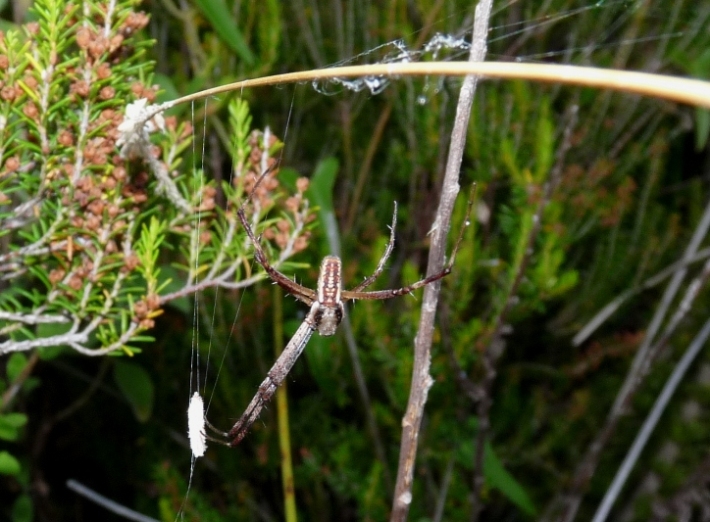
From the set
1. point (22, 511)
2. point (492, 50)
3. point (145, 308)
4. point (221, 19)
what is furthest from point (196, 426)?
point (492, 50)

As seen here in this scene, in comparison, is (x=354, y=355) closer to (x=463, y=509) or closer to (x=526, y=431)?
(x=463, y=509)

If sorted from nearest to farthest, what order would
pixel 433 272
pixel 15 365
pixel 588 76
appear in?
pixel 588 76, pixel 433 272, pixel 15 365

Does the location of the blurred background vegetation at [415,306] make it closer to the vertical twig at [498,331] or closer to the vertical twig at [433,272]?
the vertical twig at [498,331]

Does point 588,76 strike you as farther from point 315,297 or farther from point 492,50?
point 492,50

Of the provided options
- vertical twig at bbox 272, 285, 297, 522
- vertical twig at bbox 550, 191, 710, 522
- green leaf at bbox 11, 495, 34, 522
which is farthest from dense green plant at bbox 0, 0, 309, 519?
vertical twig at bbox 550, 191, 710, 522

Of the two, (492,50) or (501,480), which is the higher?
(492,50)

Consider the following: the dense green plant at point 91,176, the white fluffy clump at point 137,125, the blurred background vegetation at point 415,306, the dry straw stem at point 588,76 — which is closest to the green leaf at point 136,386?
the blurred background vegetation at point 415,306

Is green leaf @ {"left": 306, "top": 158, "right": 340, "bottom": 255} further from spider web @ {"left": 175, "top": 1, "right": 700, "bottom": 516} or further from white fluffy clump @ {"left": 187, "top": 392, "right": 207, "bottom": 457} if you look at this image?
white fluffy clump @ {"left": 187, "top": 392, "right": 207, "bottom": 457}

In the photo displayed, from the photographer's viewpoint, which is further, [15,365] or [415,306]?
[415,306]
